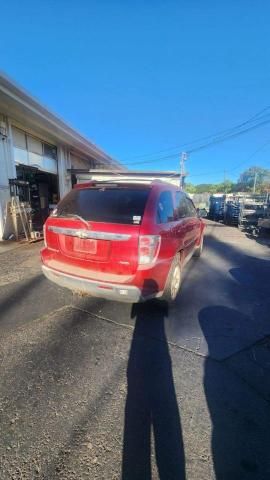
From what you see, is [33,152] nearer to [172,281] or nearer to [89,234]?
[89,234]

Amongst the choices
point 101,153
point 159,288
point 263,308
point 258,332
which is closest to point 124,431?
point 159,288

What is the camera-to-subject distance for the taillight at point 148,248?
2.78 m

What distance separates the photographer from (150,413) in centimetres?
191

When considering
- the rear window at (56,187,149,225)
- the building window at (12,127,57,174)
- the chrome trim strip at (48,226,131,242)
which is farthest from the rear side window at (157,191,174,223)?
the building window at (12,127,57,174)

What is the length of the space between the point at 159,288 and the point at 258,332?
1.36 meters

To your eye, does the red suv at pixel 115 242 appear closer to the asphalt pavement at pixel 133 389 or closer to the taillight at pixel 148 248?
the taillight at pixel 148 248

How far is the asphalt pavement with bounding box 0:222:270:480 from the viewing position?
1571mm

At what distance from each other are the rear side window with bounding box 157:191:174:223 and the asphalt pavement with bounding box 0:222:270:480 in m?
1.31

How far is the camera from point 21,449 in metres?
1.62

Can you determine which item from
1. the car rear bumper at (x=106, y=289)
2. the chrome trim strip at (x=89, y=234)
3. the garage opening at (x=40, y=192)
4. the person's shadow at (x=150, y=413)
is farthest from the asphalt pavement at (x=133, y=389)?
the garage opening at (x=40, y=192)

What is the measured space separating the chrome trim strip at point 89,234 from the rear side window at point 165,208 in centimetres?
56

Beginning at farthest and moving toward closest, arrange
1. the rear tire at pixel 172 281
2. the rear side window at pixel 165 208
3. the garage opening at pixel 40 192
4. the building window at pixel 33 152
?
the garage opening at pixel 40 192 → the building window at pixel 33 152 → the rear tire at pixel 172 281 → the rear side window at pixel 165 208

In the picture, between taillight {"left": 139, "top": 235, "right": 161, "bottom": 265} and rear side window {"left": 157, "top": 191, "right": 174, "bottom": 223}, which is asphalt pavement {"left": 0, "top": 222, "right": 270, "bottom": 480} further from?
rear side window {"left": 157, "top": 191, "right": 174, "bottom": 223}

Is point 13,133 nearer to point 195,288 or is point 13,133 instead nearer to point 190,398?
point 195,288
